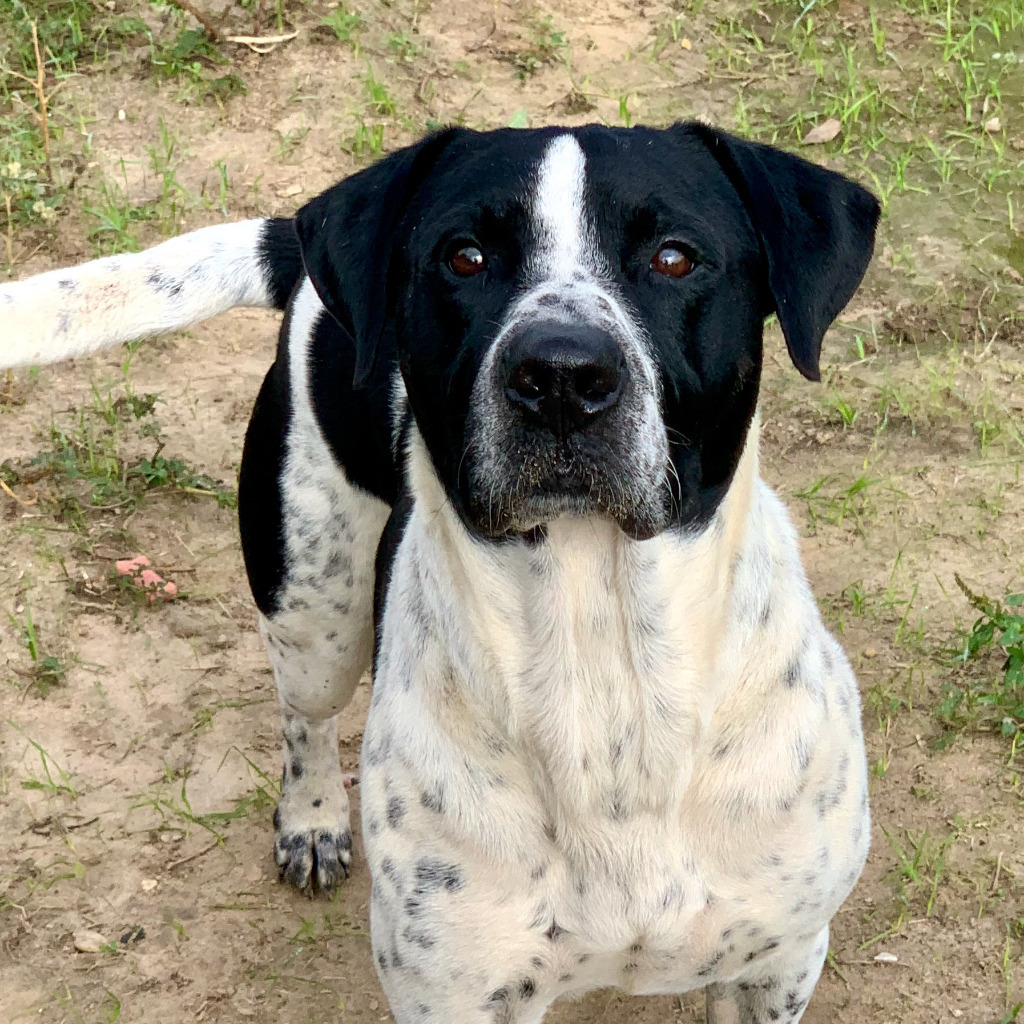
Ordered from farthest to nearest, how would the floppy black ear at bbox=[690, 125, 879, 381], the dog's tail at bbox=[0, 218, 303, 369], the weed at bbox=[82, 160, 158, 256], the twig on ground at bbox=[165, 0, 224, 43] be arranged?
1. the twig on ground at bbox=[165, 0, 224, 43]
2. the weed at bbox=[82, 160, 158, 256]
3. the dog's tail at bbox=[0, 218, 303, 369]
4. the floppy black ear at bbox=[690, 125, 879, 381]

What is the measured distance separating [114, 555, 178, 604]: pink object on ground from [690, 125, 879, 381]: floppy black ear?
2.66 meters

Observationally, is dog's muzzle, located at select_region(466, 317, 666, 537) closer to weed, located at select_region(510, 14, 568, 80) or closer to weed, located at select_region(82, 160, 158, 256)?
weed, located at select_region(82, 160, 158, 256)

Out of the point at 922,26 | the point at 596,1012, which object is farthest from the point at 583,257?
the point at 922,26

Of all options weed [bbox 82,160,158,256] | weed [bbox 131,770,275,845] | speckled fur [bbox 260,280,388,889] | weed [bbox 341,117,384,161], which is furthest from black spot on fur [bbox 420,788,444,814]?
weed [bbox 341,117,384,161]

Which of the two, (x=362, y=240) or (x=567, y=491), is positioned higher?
(x=362, y=240)

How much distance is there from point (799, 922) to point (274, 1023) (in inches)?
58.2

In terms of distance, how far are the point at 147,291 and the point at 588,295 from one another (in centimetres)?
154

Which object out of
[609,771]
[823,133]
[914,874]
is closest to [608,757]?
[609,771]

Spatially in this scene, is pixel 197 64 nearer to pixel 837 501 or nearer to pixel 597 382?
pixel 837 501

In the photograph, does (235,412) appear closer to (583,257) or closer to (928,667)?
(928,667)

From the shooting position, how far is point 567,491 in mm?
2439

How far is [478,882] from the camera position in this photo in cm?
268

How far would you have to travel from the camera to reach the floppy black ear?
103 inches

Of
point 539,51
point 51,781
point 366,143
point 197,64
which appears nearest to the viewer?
point 51,781
